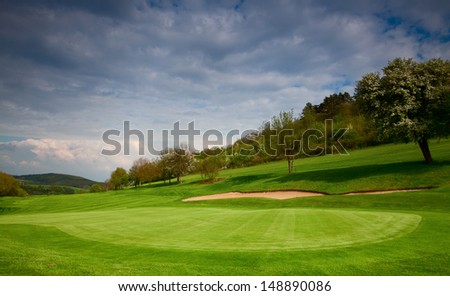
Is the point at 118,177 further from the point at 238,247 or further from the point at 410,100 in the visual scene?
the point at 238,247

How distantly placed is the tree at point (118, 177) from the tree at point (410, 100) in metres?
87.5

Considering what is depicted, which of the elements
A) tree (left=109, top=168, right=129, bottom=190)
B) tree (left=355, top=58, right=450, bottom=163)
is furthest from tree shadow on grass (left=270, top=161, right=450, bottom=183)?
tree (left=109, top=168, right=129, bottom=190)

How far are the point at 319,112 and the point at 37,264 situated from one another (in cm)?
13145

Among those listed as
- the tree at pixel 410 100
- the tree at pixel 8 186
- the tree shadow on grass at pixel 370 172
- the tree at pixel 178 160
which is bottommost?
the tree at pixel 8 186

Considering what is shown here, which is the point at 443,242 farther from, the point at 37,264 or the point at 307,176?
the point at 307,176

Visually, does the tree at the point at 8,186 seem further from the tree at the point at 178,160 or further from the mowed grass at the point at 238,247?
the mowed grass at the point at 238,247

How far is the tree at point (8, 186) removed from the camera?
76506mm

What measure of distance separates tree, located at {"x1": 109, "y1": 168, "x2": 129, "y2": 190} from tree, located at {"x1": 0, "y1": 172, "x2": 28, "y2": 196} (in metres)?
29.4

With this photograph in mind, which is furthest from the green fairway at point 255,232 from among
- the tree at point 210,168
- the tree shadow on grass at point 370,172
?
the tree at point 210,168

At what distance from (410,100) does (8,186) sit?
295 feet

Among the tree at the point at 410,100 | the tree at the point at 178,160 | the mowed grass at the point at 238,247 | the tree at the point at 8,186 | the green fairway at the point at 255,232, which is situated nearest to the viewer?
the mowed grass at the point at 238,247

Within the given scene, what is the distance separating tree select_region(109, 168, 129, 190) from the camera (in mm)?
104688

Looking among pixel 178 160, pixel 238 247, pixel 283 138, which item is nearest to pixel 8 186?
pixel 178 160

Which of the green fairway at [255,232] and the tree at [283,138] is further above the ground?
the tree at [283,138]
